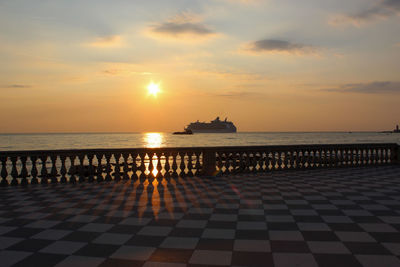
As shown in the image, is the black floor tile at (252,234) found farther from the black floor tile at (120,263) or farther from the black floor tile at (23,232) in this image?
the black floor tile at (23,232)

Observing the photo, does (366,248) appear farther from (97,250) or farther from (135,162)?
(135,162)

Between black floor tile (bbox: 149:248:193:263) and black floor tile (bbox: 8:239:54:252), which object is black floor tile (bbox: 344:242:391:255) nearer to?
black floor tile (bbox: 149:248:193:263)

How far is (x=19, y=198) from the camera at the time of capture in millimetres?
7316

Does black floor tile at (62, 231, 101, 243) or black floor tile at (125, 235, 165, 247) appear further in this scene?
black floor tile at (62, 231, 101, 243)

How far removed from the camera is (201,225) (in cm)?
499

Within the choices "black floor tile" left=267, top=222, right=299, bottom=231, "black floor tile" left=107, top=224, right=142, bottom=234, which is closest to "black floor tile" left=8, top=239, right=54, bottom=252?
"black floor tile" left=107, top=224, right=142, bottom=234

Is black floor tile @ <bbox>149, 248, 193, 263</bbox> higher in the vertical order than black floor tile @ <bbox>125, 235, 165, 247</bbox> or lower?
higher

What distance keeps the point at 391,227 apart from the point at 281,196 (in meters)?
2.68

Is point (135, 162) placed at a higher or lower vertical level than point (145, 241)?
higher

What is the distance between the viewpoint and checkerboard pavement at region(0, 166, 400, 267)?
3719 mm

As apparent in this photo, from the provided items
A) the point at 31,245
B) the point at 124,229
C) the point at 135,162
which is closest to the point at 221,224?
the point at 124,229

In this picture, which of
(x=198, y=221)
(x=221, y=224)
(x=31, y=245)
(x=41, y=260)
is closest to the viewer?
(x=41, y=260)

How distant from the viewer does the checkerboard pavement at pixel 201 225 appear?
12.2 feet

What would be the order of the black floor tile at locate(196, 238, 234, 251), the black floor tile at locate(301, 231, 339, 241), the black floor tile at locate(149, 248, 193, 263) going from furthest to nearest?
the black floor tile at locate(301, 231, 339, 241) → the black floor tile at locate(196, 238, 234, 251) → the black floor tile at locate(149, 248, 193, 263)
